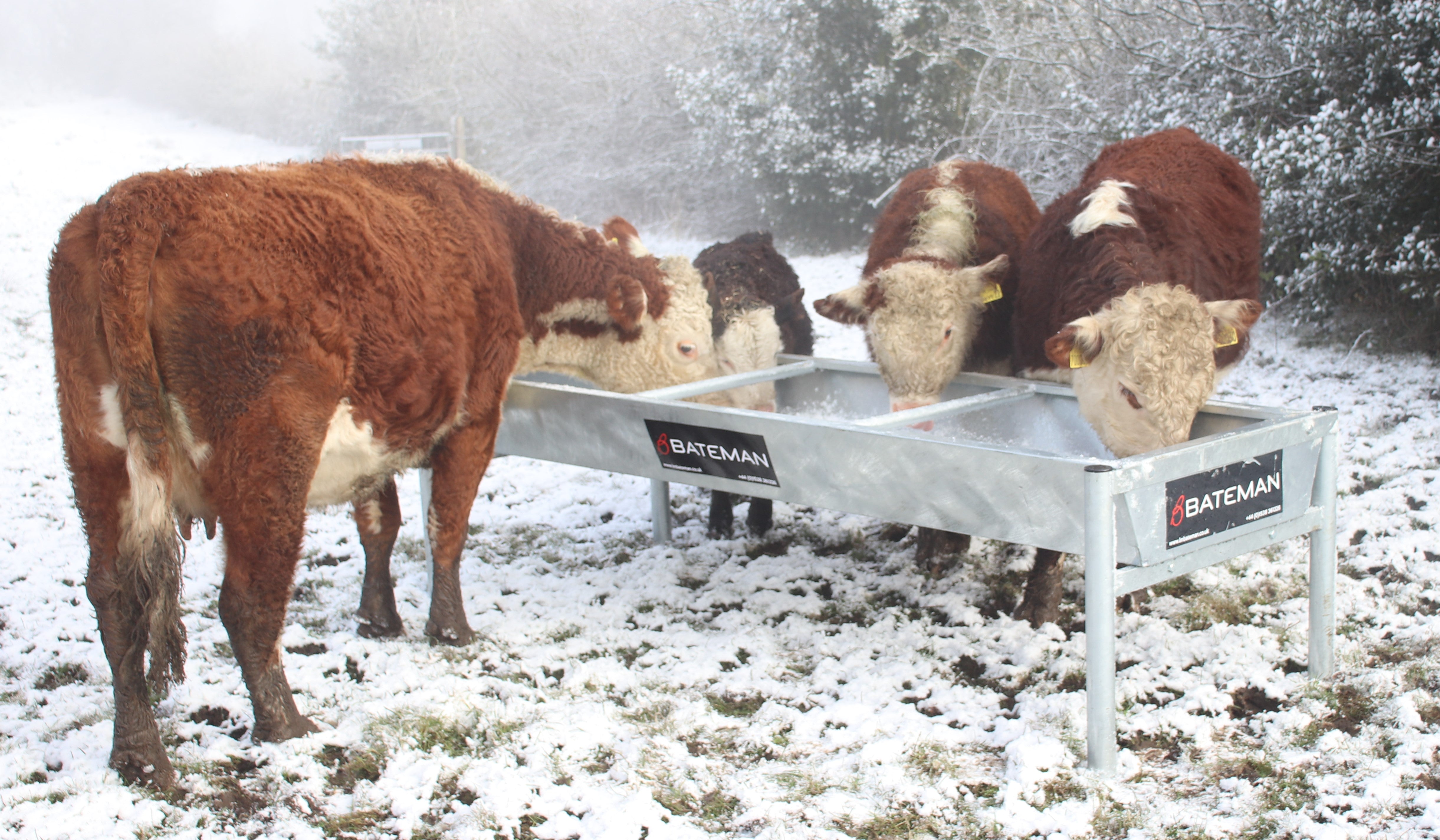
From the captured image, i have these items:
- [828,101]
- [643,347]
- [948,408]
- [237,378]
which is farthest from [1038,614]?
[828,101]

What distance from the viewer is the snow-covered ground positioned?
2555 mm

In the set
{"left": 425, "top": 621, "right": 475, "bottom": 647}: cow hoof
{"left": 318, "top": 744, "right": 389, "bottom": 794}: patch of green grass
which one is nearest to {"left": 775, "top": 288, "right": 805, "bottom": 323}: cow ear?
{"left": 425, "top": 621, "right": 475, "bottom": 647}: cow hoof

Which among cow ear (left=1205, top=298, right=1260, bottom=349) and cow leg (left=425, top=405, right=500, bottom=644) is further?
cow leg (left=425, top=405, right=500, bottom=644)

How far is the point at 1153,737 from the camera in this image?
2.87 metres

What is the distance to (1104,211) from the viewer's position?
403cm

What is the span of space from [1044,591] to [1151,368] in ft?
3.07

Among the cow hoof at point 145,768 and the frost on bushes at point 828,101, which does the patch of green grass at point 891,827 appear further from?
the frost on bushes at point 828,101

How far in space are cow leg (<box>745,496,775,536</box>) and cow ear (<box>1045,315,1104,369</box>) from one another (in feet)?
6.23

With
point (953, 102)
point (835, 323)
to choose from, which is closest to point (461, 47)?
point (953, 102)

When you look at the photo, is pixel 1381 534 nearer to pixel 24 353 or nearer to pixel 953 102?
pixel 24 353

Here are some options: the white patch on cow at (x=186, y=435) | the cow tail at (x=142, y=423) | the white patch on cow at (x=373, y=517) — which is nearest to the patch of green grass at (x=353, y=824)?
the cow tail at (x=142, y=423)

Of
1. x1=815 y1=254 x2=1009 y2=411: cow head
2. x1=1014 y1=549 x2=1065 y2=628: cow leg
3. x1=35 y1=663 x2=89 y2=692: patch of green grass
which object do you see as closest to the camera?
→ x1=35 y1=663 x2=89 y2=692: patch of green grass

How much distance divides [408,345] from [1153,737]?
243cm

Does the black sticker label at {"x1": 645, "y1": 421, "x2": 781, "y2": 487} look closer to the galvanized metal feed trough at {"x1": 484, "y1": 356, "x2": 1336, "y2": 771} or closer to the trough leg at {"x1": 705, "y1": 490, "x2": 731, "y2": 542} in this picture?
the galvanized metal feed trough at {"x1": 484, "y1": 356, "x2": 1336, "y2": 771}
